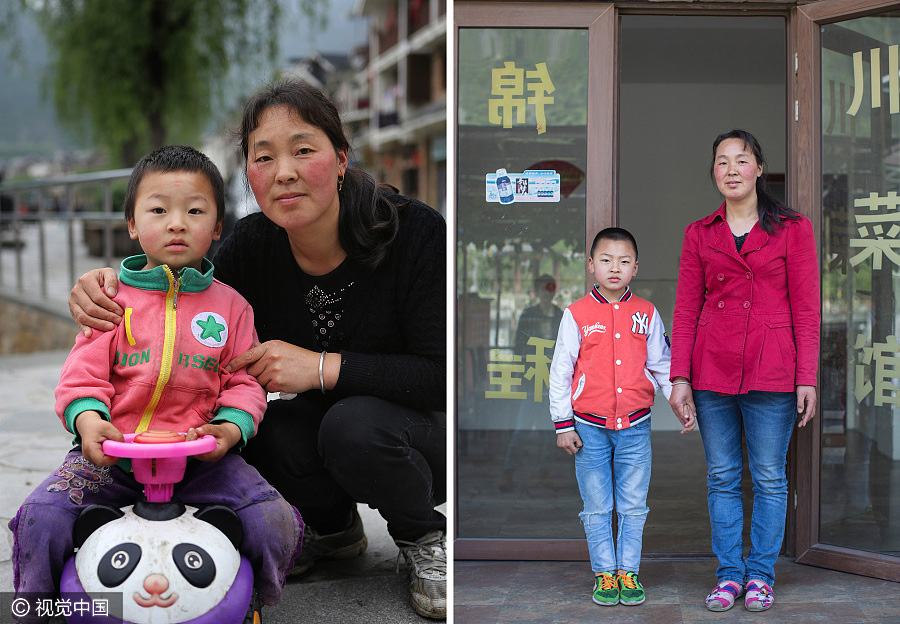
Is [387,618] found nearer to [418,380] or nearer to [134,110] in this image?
[418,380]

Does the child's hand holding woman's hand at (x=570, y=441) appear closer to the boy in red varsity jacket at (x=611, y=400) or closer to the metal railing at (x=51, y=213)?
the boy in red varsity jacket at (x=611, y=400)

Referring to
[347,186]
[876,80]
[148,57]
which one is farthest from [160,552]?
[148,57]

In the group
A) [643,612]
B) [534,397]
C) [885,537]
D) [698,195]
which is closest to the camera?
[643,612]

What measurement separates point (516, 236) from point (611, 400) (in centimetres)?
92

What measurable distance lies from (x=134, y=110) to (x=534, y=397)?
8.57 m

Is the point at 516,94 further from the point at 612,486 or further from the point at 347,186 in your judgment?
the point at 612,486

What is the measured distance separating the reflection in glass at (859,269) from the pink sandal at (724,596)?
0.53 m

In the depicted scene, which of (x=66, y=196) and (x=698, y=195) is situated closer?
(x=698, y=195)

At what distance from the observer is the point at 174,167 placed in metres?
1.85

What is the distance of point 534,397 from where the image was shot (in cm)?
321

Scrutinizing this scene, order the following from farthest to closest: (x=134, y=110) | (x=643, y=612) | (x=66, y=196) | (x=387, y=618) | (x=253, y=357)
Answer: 1. (x=134, y=110)
2. (x=66, y=196)
3. (x=643, y=612)
4. (x=387, y=618)
5. (x=253, y=357)

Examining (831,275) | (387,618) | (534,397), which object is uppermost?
(831,275)

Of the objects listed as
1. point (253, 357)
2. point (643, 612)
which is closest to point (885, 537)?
point (643, 612)

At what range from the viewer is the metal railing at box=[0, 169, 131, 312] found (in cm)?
615
